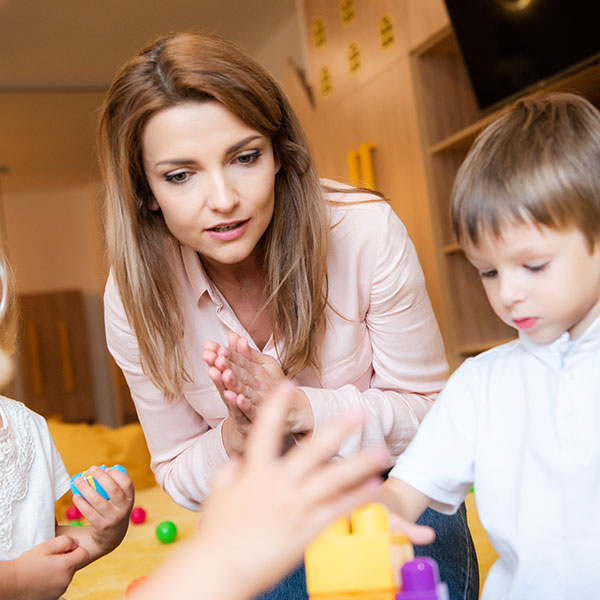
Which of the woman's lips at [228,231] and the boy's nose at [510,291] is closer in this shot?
the boy's nose at [510,291]

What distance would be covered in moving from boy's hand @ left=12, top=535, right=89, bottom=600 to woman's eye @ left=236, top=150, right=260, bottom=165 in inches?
23.5

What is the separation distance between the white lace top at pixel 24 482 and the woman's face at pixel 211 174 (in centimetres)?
→ 44

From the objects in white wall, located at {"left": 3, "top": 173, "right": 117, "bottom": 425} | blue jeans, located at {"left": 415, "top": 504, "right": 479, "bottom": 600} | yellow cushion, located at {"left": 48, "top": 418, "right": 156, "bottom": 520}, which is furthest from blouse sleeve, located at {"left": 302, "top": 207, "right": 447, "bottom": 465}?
white wall, located at {"left": 3, "top": 173, "right": 117, "bottom": 425}

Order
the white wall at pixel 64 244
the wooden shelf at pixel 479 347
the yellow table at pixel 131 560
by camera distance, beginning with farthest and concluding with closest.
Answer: the white wall at pixel 64 244
the wooden shelf at pixel 479 347
the yellow table at pixel 131 560

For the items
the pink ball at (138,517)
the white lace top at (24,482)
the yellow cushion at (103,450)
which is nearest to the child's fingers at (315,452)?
the white lace top at (24,482)

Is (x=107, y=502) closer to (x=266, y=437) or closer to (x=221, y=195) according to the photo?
(x=221, y=195)

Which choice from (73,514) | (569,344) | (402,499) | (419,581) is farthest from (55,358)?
(419,581)

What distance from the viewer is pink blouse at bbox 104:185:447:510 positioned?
1319 mm

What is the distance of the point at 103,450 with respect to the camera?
115 inches

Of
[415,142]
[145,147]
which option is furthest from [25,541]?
[415,142]

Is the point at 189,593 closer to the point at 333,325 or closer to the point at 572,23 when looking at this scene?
the point at 333,325

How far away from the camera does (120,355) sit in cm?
140

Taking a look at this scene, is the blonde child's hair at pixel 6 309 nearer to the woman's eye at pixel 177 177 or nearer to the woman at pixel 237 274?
the woman at pixel 237 274

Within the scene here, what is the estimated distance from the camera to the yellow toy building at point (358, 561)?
64 centimetres
